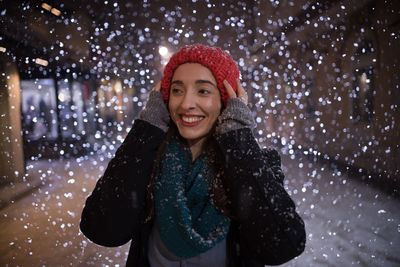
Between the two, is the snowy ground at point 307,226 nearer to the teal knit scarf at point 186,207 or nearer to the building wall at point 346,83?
the building wall at point 346,83

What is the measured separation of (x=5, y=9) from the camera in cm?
648

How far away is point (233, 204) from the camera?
3.90 feet

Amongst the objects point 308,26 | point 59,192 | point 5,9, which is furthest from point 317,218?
point 5,9

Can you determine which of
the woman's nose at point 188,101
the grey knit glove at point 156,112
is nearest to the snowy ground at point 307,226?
the grey knit glove at point 156,112

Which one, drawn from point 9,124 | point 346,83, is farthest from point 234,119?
point 346,83

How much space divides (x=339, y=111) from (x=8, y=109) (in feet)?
31.2

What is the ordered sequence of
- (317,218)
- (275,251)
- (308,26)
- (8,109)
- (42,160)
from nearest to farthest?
(275,251) < (317,218) < (8,109) < (308,26) < (42,160)

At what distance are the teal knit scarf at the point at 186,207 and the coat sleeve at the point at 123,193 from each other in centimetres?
9

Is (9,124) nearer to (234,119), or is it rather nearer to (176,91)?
(176,91)

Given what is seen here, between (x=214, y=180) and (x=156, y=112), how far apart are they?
0.42 meters

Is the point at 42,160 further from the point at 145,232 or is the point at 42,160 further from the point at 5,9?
the point at 145,232

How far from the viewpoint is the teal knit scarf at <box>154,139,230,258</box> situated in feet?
3.87

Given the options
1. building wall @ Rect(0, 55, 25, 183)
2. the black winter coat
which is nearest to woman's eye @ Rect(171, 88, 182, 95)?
the black winter coat

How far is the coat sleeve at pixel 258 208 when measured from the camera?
111 cm
